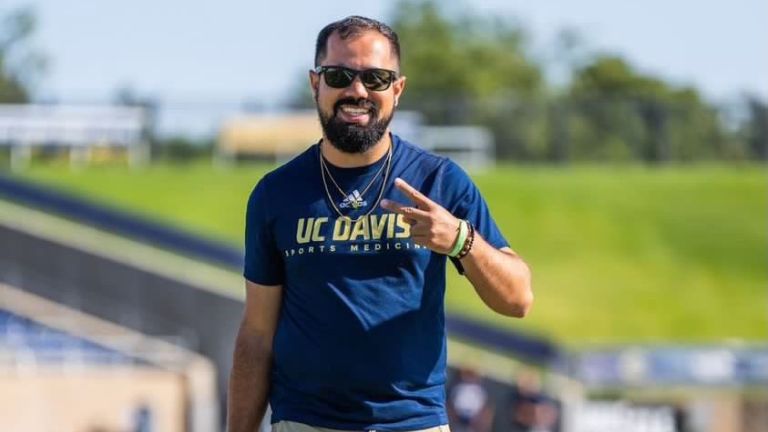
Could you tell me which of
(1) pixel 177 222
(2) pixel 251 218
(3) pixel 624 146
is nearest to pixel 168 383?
(1) pixel 177 222

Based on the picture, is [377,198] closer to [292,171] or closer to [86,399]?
[292,171]

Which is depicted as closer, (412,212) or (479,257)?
(412,212)

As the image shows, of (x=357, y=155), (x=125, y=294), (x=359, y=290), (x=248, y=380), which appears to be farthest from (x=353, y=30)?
(x=125, y=294)

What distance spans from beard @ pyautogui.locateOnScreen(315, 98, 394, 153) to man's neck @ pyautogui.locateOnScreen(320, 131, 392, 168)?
0.05 meters

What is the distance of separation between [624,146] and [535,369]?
2039 cm

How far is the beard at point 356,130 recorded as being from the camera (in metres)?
4.66

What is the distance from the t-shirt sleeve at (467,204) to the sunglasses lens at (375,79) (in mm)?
327

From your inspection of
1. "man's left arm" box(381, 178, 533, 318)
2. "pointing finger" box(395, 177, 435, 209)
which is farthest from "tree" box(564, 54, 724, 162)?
"pointing finger" box(395, 177, 435, 209)

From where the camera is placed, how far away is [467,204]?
187 inches

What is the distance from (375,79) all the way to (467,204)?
455 mm

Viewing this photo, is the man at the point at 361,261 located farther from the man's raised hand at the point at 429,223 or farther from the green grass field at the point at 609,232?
the green grass field at the point at 609,232

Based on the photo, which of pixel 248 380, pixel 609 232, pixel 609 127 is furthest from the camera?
pixel 609 127

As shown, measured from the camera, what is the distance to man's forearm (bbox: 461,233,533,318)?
453 cm

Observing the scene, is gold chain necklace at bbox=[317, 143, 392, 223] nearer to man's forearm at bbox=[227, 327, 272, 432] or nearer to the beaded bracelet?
the beaded bracelet
